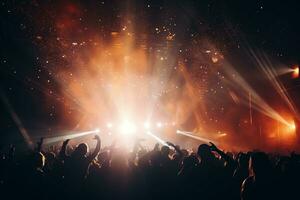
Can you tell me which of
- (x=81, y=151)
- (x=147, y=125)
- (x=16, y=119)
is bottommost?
(x=81, y=151)

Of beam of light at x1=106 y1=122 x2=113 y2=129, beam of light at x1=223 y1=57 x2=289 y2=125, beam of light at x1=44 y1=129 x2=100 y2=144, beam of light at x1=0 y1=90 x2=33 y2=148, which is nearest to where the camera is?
beam of light at x1=223 y1=57 x2=289 y2=125

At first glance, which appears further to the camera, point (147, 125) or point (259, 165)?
point (147, 125)

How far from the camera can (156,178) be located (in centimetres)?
514

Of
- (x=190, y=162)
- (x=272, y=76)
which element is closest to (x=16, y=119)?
(x=272, y=76)

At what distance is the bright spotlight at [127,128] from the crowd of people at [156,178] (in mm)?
21136

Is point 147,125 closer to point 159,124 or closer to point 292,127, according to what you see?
point 159,124

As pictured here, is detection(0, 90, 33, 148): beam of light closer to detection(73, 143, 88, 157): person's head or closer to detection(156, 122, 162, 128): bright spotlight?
detection(156, 122, 162, 128): bright spotlight

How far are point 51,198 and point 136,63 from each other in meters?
11.8

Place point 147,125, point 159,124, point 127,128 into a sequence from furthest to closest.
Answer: point 159,124 → point 147,125 → point 127,128

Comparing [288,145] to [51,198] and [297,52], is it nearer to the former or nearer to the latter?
[297,52]

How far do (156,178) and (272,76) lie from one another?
13017 millimetres

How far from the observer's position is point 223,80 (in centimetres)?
1905

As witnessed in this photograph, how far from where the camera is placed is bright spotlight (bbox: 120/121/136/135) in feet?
87.9

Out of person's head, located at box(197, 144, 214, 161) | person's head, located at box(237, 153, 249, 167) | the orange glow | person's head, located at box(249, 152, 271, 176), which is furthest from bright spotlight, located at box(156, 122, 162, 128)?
person's head, located at box(249, 152, 271, 176)
